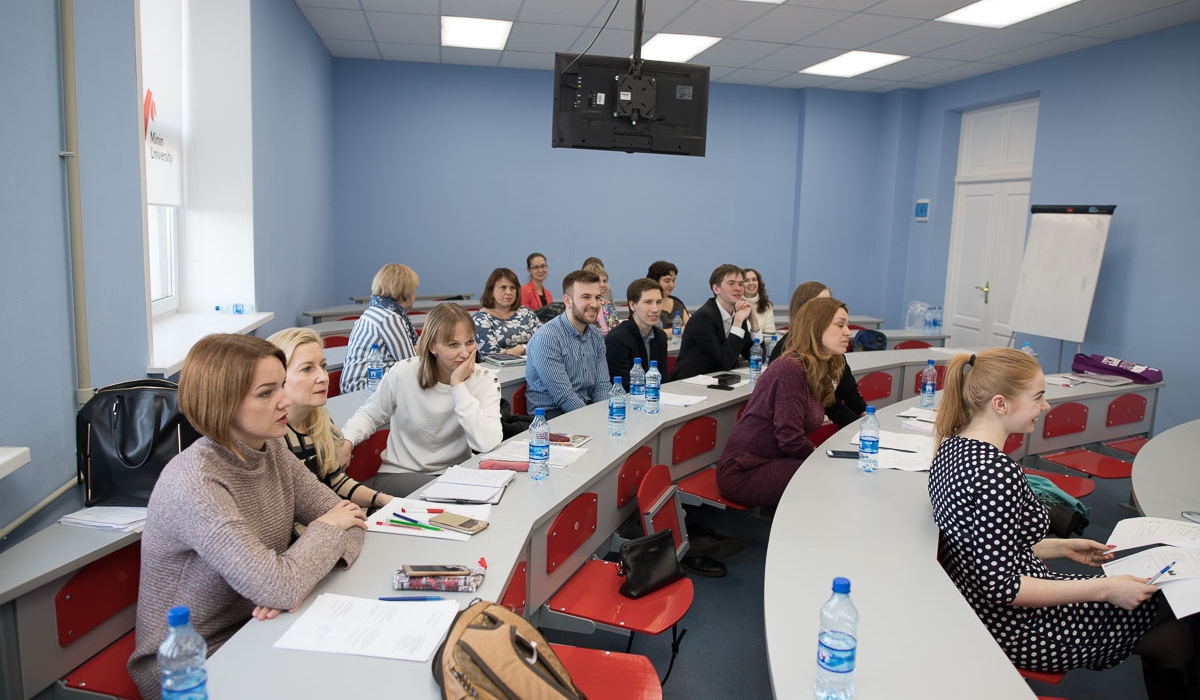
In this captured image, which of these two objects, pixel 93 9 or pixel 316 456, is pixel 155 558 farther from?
pixel 93 9

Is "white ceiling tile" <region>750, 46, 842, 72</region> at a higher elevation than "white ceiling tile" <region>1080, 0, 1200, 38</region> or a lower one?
higher

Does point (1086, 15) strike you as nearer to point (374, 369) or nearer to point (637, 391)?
point (637, 391)

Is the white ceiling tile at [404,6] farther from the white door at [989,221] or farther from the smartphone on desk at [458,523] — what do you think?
the white door at [989,221]

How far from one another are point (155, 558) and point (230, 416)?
0.35 metres

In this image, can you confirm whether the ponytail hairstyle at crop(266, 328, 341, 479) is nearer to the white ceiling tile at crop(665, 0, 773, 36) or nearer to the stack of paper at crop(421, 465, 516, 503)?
the stack of paper at crop(421, 465, 516, 503)

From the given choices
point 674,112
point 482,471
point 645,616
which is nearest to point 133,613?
point 482,471

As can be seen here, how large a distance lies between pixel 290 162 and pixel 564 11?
246 centimetres

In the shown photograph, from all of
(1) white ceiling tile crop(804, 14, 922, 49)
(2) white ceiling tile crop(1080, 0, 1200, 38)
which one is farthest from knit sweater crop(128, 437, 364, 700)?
(2) white ceiling tile crop(1080, 0, 1200, 38)

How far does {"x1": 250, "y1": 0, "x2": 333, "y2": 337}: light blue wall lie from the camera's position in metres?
5.19

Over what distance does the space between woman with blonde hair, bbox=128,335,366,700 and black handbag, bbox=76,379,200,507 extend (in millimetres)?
545

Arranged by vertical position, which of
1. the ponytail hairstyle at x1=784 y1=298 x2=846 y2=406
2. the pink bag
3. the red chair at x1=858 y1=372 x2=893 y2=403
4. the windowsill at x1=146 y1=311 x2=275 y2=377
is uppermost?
the ponytail hairstyle at x1=784 y1=298 x2=846 y2=406

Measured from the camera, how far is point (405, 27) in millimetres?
6699

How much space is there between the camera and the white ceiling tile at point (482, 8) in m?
5.87

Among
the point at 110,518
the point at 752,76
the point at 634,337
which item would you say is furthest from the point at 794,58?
the point at 110,518
